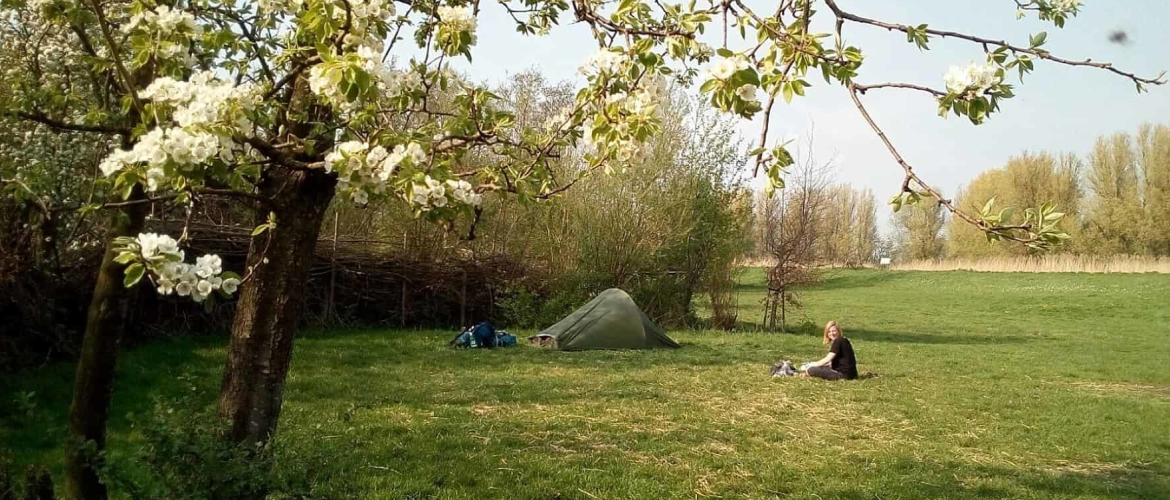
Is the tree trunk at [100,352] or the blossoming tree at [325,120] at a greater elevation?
the blossoming tree at [325,120]

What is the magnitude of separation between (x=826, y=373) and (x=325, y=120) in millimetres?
8119

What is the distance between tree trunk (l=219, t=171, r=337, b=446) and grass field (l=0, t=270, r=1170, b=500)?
0.47m

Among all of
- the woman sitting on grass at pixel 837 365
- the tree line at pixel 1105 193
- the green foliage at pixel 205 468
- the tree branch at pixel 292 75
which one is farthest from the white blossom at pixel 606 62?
the tree line at pixel 1105 193

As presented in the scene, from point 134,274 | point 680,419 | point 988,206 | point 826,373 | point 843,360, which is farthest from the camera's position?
point 843,360

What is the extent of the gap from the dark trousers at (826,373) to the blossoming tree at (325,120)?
697 cm

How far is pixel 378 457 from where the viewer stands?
532 cm

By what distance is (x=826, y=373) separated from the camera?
9727 millimetres

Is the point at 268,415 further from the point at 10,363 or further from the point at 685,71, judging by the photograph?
the point at 10,363

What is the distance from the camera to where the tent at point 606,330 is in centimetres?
1255

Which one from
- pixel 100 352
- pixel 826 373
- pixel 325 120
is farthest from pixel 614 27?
pixel 826 373

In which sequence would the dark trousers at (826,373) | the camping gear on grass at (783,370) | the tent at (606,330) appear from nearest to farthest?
the dark trousers at (826,373) → the camping gear on grass at (783,370) → the tent at (606,330)

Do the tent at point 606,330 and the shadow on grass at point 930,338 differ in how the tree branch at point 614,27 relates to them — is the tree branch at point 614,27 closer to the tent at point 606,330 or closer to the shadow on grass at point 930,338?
the tent at point 606,330

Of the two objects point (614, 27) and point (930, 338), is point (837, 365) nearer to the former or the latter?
point (930, 338)

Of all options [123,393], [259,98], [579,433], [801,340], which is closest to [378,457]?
[579,433]
